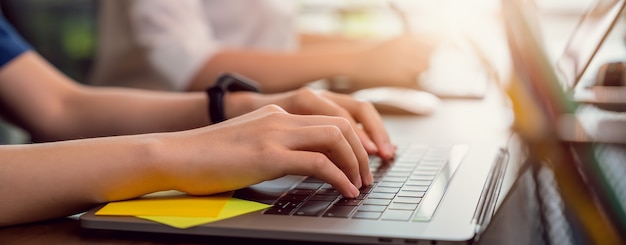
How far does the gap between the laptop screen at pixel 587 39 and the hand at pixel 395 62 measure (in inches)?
18.9

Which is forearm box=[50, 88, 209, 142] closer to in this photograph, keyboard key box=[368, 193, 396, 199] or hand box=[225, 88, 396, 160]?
hand box=[225, 88, 396, 160]

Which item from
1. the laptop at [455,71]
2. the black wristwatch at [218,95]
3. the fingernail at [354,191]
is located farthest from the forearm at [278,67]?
the fingernail at [354,191]

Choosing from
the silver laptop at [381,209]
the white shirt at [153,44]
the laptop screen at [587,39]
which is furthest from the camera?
the white shirt at [153,44]

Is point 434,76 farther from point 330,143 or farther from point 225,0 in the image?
point 330,143

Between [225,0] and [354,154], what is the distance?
3.31ft

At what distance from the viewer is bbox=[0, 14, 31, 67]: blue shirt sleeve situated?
1.04 m

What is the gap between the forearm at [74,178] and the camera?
59 cm

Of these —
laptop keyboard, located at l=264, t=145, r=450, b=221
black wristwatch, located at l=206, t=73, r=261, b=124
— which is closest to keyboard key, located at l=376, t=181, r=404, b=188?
laptop keyboard, located at l=264, t=145, r=450, b=221

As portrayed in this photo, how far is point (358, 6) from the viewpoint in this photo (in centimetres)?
301

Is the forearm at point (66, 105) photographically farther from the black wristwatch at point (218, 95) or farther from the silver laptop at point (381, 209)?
the silver laptop at point (381, 209)

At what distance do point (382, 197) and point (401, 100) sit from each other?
2.08 ft

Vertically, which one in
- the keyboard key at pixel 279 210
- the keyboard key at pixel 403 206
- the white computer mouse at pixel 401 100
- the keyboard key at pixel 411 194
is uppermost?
the keyboard key at pixel 279 210

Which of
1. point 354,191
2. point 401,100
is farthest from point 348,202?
point 401,100

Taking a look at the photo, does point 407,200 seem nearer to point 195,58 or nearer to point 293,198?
point 293,198
